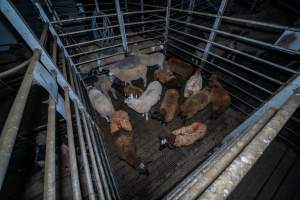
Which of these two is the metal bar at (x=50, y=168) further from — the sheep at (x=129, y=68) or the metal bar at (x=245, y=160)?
the sheep at (x=129, y=68)

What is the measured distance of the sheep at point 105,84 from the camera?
3489 mm

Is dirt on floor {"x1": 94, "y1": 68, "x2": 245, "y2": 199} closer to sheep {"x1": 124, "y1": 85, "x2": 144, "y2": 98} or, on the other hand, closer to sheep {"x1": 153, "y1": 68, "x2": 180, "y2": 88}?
sheep {"x1": 124, "y1": 85, "x2": 144, "y2": 98}

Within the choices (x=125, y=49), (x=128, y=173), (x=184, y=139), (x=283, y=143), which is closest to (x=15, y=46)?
(x=125, y=49)

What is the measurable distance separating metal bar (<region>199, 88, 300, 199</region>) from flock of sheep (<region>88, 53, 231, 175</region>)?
171 centimetres

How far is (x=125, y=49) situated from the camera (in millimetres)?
3795

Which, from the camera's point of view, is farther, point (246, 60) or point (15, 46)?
point (15, 46)

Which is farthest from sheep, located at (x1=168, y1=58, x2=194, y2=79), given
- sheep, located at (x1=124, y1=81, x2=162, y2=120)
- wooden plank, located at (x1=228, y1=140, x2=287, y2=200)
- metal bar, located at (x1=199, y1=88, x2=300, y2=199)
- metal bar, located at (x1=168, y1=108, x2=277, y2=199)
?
metal bar, located at (x1=168, y1=108, x2=277, y2=199)

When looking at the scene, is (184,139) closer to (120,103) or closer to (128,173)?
(128,173)

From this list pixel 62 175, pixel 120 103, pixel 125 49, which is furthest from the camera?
pixel 125 49

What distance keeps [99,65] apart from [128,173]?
267 cm

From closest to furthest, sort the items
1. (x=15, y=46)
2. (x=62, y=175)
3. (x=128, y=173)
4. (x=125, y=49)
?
(x=62, y=175) < (x=128, y=173) < (x=125, y=49) < (x=15, y=46)

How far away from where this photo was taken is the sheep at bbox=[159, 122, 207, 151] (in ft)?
8.36

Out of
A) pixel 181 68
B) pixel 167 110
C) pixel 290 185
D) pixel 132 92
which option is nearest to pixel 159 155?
pixel 167 110

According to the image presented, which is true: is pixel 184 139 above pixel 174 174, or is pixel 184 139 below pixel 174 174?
above
